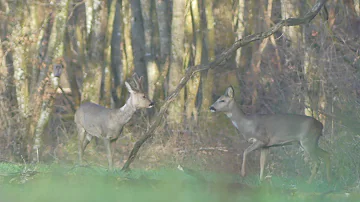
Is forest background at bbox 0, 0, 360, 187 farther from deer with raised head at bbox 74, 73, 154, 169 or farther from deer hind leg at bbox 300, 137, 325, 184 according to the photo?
deer with raised head at bbox 74, 73, 154, 169

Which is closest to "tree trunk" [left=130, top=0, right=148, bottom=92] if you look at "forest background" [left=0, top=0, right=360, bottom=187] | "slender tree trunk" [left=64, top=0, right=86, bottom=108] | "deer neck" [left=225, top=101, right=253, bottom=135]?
"forest background" [left=0, top=0, right=360, bottom=187]

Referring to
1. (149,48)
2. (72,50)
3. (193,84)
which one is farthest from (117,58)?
(193,84)

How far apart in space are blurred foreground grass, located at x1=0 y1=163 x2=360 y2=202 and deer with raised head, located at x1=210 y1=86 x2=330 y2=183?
5.72 feet

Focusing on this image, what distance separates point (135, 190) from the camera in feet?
36.3

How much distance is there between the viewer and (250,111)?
23625 mm

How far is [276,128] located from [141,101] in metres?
3.53

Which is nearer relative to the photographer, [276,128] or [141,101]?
[276,128]

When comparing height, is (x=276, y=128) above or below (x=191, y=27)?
below

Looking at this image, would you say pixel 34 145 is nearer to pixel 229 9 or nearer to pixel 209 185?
pixel 229 9

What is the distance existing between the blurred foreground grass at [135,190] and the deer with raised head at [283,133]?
1745 millimetres

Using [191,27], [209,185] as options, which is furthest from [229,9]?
[209,185]

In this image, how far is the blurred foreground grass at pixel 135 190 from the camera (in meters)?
9.95

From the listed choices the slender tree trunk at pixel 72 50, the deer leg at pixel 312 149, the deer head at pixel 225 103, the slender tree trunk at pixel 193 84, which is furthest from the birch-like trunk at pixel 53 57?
the deer leg at pixel 312 149

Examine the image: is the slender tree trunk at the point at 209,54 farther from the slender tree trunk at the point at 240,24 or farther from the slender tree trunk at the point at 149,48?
the slender tree trunk at the point at 240,24
